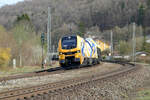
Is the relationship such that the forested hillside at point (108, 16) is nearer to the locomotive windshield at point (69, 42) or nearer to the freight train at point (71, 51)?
the locomotive windshield at point (69, 42)

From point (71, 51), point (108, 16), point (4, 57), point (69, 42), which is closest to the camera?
point (71, 51)

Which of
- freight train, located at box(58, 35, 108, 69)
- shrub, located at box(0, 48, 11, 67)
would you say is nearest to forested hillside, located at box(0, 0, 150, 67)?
shrub, located at box(0, 48, 11, 67)

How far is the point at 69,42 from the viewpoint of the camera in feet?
63.1

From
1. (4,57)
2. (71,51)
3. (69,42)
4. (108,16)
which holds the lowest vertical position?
(4,57)

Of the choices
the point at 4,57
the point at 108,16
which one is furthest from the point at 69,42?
the point at 108,16

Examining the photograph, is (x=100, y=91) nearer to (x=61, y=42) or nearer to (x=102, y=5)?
(x=61, y=42)

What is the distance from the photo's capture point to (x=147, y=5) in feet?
351

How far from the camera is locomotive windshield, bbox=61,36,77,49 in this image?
19.0 m

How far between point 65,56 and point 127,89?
28.9 ft

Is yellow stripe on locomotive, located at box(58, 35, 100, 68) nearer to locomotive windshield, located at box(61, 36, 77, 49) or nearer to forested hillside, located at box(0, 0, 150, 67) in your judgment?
locomotive windshield, located at box(61, 36, 77, 49)

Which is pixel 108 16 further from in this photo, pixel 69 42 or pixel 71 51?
pixel 71 51

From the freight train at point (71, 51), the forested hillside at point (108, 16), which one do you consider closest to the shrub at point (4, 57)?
the freight train at point (71, 51)

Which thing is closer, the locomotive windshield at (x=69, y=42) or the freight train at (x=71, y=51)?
the freight train at (x=71, y=51)

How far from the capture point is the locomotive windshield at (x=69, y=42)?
1898 cm
